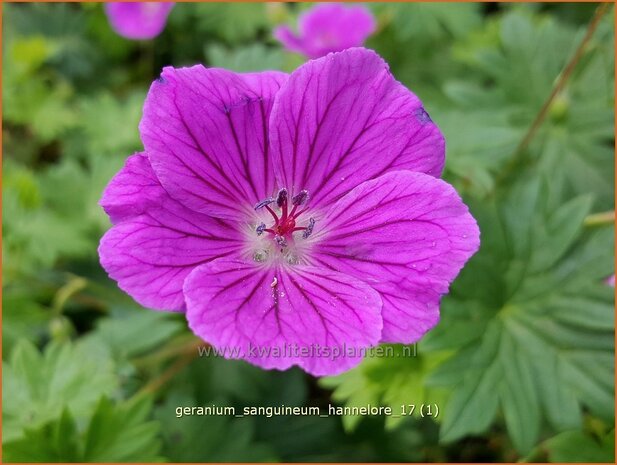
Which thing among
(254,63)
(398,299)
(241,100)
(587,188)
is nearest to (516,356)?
(398,299)

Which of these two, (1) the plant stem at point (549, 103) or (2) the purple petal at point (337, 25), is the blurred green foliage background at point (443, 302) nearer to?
(1) the plant stem at point (549, 103)

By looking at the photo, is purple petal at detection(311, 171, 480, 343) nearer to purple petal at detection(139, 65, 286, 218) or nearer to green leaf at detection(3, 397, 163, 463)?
purple petal at detection(139, 65, 286, 218)

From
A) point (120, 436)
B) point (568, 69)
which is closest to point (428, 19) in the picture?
point (568, 69)

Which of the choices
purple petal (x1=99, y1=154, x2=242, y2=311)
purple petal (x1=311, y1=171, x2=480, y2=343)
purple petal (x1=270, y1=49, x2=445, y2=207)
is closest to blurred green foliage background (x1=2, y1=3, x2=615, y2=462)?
purple petal (x1=311, y1=171, x2=480, y2=343)

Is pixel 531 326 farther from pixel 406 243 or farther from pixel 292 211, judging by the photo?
pixel 292 211

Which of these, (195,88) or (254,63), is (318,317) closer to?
(195,88)

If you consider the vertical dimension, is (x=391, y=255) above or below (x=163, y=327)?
below

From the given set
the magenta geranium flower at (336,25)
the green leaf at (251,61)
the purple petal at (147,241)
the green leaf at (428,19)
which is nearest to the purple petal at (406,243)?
the purple petal at (147,241)
